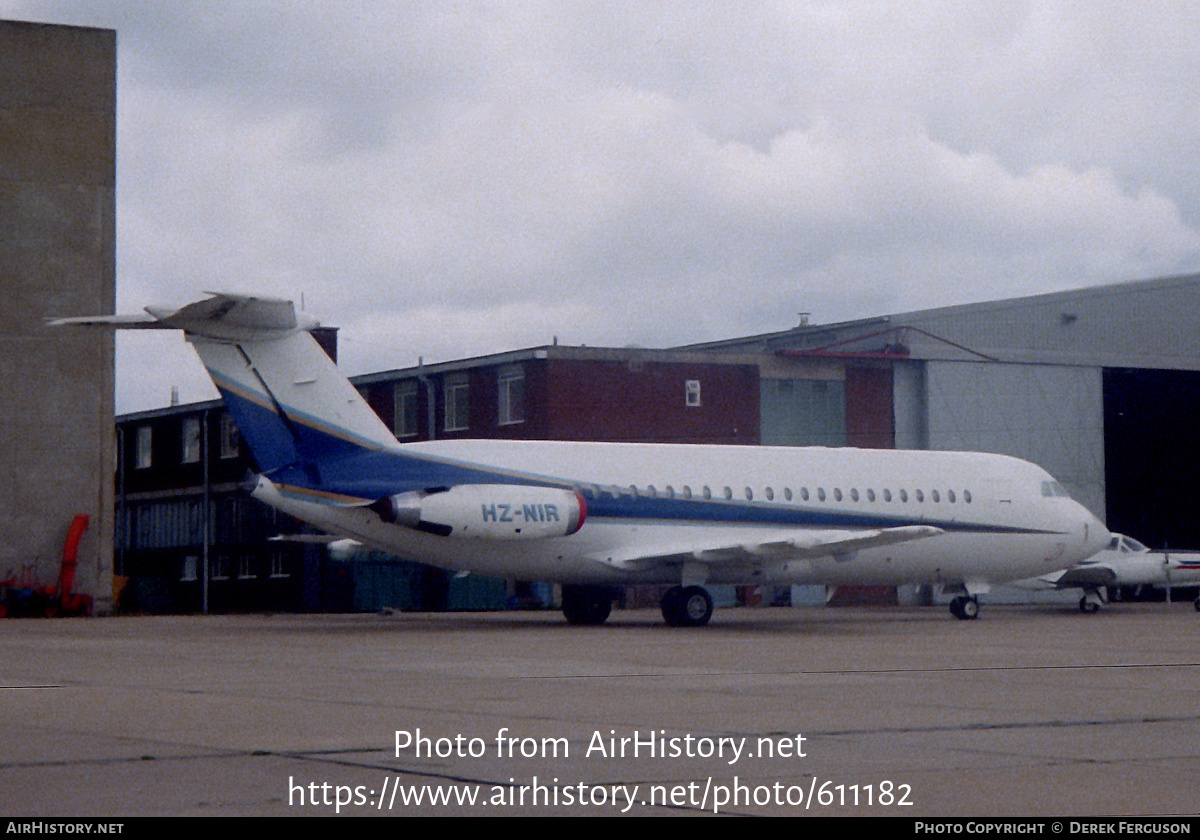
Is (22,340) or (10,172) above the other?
(10,172)

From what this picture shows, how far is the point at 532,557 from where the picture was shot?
2794 cm

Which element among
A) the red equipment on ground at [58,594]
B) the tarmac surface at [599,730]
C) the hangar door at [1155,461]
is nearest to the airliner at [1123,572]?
the hangar door at [1155,461]

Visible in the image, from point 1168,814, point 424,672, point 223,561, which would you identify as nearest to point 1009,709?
point 1168,814

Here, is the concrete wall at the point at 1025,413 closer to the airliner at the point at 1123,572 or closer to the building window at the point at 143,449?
the airliner at the point at 1123,572

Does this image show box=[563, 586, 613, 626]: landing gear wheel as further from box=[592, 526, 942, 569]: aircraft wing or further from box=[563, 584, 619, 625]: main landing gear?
box=[592, 526, 942, 569]: aircraft wing

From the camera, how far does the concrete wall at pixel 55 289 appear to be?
3728 cm

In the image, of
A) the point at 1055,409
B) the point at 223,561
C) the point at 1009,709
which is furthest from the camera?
the point at 223,561

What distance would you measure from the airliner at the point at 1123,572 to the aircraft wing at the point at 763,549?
14177mm

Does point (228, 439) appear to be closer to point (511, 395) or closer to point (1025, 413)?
point (511, 395)

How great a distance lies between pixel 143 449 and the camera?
67.2m

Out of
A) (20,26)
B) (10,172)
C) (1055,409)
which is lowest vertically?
(1055,409)

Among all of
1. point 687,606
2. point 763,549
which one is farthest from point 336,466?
point 763,549

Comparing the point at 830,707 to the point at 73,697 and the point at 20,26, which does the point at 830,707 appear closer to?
the point at 73,697

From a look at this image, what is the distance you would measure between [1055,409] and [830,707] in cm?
4141
